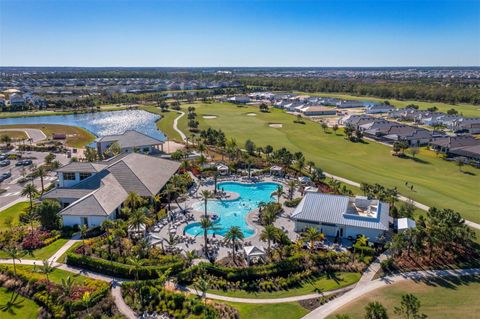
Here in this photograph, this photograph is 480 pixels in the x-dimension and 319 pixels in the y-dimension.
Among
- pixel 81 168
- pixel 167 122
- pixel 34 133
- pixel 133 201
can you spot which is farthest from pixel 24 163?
pixel 167 122

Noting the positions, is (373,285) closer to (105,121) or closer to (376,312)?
(376,312)

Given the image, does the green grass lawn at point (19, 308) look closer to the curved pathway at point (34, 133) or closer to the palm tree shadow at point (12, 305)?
the palm tree shadow at point (12, 305)

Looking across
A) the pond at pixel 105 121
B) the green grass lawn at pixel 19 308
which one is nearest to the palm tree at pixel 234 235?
the green grass lawn at pixel 19 308

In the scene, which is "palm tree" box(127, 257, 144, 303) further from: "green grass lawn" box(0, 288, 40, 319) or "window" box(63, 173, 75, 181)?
"window" box(63, 173, 75, 181)

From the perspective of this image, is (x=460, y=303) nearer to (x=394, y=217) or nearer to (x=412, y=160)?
(x=394, y=217)

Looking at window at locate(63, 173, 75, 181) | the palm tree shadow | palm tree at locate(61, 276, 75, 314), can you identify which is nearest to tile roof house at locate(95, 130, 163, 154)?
window at locate(63, 173, 75, 181)

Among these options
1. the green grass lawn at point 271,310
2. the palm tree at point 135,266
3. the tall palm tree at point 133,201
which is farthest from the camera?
the tall palm tree at point 133,201

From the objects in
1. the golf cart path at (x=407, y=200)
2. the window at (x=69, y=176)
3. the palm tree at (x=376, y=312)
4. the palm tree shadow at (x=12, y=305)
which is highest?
the window at (x=69, y=176)
